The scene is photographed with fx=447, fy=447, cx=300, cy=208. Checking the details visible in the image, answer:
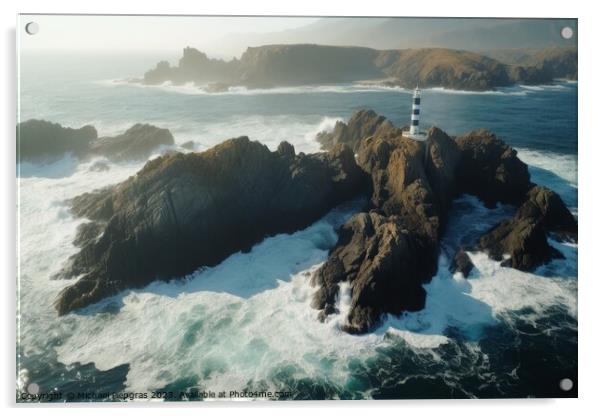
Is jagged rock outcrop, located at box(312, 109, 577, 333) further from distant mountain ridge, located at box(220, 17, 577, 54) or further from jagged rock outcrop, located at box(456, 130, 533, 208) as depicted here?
distant mountain ridge, located at box(220, 17, 577, 54)

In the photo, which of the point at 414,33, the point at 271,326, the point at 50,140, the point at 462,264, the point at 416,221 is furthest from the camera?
the point at 50,140

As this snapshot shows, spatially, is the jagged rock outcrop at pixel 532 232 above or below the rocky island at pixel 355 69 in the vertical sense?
below

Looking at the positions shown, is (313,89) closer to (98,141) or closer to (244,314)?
(98,141)

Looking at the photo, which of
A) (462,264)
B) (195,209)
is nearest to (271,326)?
(195,209)

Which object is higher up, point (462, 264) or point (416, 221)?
point (416, 221)

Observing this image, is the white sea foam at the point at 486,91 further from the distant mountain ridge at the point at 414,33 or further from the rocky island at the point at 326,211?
the rocky island at the point at 326,211

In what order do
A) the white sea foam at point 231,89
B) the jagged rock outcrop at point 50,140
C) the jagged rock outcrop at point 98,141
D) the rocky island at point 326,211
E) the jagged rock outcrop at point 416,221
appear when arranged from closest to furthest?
the jagged rock outcrop at point 416,221 → the rocky island at point 326,211 → the jagged rock outcrop at point 50,140 → the jagged rock outcrop at point 98,141 → the white sea foam at point 231,89

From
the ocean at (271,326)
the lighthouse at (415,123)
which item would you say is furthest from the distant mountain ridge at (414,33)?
the ocean at (271,326)

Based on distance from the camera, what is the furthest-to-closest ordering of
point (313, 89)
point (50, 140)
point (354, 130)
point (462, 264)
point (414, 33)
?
point (313, 89)
point (354, 130)
point (50, 140)
point (414, 33)
point (462, 264)
